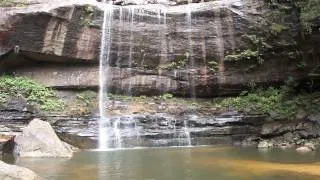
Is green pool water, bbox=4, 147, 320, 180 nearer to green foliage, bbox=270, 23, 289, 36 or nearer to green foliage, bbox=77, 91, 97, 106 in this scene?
green foliage, bbox=77, 91, 97, 106

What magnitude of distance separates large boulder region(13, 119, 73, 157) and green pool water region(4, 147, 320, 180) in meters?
0.66

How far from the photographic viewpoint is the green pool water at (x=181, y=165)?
11.5m

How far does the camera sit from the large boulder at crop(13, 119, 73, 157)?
16.0 meters

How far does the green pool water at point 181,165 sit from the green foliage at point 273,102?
3660mm

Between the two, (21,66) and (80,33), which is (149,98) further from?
(21,66)

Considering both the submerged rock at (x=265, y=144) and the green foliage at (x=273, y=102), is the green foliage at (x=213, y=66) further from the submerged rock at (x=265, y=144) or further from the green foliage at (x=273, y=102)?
the submerged rock at (x=265, y=144)

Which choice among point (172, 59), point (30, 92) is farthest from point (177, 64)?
point (30, 92)

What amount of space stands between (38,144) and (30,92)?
215 inches

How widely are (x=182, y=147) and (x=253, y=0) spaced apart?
26.7 feet

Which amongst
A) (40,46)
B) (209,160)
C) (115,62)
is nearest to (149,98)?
(115,62)

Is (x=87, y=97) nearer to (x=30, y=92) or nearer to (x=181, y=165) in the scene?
(x=30, y=92)

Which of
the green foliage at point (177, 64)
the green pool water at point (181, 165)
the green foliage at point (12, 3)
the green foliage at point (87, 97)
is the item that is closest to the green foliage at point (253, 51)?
the green foliage at point (177, 64)

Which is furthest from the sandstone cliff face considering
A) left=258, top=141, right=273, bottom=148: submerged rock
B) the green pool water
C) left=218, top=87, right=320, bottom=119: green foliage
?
the green pool water

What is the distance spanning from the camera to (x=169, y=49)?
75.0ft
